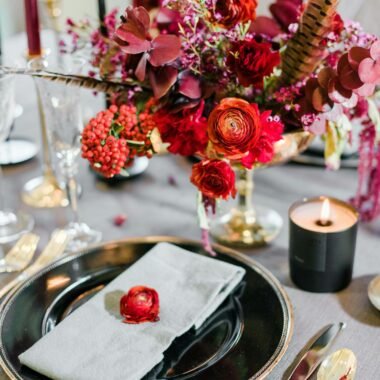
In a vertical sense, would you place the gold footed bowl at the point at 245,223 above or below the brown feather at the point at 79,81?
below

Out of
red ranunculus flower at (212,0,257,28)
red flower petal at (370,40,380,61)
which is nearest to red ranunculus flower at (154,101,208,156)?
red ranunculus flower at (212,0,257,28)

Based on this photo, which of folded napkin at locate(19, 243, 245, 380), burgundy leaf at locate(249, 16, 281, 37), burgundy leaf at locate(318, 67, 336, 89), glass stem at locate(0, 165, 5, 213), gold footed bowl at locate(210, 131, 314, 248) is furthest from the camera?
glass stem at locate(0, 165, 5, 213)

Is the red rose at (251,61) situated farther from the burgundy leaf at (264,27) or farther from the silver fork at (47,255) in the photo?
the silver fork at (47,255)

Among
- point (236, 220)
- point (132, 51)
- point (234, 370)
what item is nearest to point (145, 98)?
point (132, 51)

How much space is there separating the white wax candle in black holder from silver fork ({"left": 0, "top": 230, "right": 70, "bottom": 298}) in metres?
0.34

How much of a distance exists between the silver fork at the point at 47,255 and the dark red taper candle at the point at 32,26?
0.29 m

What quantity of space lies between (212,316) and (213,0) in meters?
0.38

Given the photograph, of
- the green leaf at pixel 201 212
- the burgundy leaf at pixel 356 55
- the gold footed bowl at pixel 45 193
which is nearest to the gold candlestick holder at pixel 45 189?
the gold footed bowl at pixel 45 193

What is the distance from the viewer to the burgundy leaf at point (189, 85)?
80cm

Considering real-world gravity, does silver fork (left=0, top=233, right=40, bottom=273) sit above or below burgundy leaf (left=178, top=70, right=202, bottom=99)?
below

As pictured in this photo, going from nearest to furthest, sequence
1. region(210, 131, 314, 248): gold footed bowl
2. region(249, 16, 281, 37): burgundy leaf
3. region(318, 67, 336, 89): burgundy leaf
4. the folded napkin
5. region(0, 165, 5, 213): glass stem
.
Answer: the folded napkin
region(318, 67, 336, 89): burgundy leaf
region(249, 16, 281, 37): burgundy leaf
region(210, 131, 314, 248): gold footed bowl
region(0, 165, 5, 213): glass stem

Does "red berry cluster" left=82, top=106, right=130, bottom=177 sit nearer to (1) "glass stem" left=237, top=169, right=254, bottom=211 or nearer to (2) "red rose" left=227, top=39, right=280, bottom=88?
(2) "red rose" left=227, top=39, right=280, bottom=88

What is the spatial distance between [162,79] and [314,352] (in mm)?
370

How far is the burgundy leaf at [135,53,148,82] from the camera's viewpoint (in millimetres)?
783
